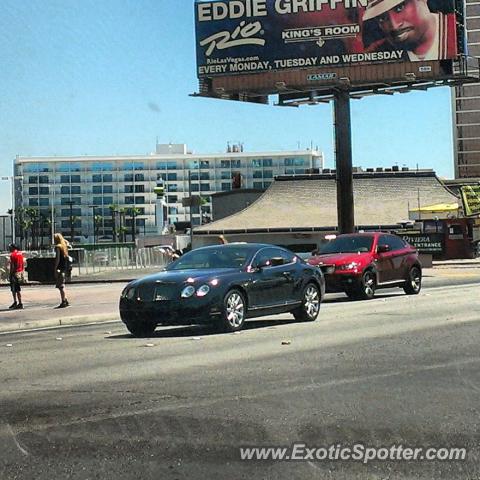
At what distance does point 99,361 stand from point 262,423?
429 centimetres

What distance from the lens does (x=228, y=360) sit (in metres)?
10.0

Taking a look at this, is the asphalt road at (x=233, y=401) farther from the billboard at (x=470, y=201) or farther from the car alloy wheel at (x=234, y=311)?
the billboard at (x=470, y=201)

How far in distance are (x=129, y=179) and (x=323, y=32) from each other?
3980 inches

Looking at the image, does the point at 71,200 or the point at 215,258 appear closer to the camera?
the point at 215,258

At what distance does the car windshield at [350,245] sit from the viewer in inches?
799

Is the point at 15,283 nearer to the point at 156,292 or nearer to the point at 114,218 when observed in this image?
the point at 156,292

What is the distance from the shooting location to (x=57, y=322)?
55.3 feet

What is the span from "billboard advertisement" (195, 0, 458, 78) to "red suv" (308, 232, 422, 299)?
83.5 ft

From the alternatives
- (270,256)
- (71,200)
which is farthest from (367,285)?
(71,200)

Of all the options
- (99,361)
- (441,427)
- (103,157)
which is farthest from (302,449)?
(103,157)

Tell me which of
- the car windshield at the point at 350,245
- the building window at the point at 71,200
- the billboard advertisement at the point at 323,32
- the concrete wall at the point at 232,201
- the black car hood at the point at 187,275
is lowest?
the black car hood at the point at 187,275

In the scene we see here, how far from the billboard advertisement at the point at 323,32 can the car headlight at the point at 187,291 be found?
34.8 m

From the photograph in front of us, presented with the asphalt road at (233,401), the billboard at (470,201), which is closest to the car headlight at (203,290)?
the asphalt road at (233,401)

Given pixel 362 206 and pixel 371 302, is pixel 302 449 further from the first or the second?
pixel 362 206
